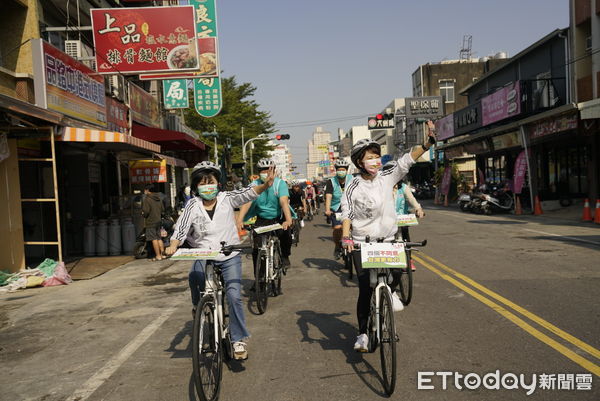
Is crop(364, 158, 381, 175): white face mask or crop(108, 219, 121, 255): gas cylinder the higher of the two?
crop(364, 158, 381, 175): white face mask

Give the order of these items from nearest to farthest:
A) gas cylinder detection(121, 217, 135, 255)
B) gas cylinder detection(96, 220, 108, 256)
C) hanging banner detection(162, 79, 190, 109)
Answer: gas cylinder detection(96, 220, 108, 256) < gas cylinder detection(121, 217, 135, 255) < hanging banner detection(162, 79, 190, 109)

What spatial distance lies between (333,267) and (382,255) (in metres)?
6.19

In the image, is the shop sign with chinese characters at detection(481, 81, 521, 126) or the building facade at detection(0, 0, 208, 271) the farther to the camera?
the shop sign with chinese characters at detection(481, 81, 521, 126)

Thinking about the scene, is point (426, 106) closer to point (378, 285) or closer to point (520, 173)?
point (520, 173)

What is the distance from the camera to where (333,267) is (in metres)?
10.4

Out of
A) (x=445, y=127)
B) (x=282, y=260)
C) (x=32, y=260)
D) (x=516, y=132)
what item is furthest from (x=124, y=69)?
(x=445, y=127)

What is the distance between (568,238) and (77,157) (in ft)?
45.6

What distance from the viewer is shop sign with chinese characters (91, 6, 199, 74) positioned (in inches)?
575

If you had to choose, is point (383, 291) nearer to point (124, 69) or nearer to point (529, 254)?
point (529, 254)

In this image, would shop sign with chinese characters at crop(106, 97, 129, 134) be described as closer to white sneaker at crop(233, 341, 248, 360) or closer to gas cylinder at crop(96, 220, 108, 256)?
gas cylinder at crop(96, 220, 108, 256)

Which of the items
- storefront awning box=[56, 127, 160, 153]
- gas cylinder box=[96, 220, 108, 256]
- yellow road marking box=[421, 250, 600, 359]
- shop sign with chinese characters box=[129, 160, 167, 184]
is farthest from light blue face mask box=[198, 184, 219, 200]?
shop sign with chinese characters box=[129, 160, 167, 184]

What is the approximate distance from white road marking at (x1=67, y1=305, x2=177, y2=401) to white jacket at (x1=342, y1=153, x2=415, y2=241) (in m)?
2.66

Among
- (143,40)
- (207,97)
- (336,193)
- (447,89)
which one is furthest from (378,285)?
(447,89)

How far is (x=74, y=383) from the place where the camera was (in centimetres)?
471
